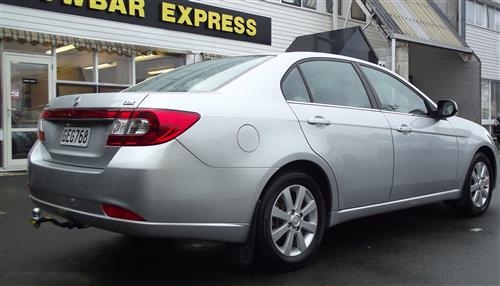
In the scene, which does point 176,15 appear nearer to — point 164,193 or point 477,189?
point 477,189

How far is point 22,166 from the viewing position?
375 inches

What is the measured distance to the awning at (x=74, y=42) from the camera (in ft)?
29.9

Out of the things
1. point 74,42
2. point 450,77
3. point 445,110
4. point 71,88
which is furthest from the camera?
point 450,77

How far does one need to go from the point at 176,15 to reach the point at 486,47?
1502cm

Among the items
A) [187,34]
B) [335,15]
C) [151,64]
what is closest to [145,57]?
[151,64]

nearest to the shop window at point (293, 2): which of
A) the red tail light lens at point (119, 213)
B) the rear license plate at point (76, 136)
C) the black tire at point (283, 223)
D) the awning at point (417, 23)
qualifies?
the awning at point (417, 23)

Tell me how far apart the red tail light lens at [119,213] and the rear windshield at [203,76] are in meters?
0.96

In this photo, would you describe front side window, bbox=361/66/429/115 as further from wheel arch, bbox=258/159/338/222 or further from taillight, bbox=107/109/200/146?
taillight, bbox=107/109/200/146

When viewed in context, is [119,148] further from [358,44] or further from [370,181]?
[358,44]

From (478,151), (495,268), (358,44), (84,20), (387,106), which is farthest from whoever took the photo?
(358,44)

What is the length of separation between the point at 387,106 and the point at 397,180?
2.15ft

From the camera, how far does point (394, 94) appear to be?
4738 millimetres

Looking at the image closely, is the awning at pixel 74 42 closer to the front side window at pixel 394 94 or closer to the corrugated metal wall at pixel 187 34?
the corrugated metal wall at pixel 187 34

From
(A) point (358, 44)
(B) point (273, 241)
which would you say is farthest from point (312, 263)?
(A) point (358, 44)
